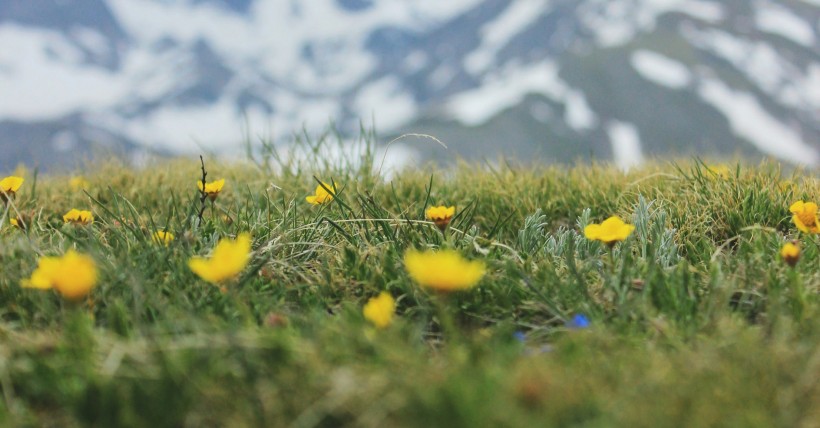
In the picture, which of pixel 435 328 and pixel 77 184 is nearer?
pixel 435 328

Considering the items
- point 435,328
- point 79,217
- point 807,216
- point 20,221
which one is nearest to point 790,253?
point 807,216

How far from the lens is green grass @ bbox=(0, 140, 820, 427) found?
1.54 m

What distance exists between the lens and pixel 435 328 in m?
2.49

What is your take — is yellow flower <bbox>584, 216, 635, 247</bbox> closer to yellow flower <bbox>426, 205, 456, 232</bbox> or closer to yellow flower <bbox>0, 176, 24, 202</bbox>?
yellow flower <bbox>426, 205, 456, 232</bbox>

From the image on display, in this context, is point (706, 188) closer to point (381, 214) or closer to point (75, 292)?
point (381, 214)

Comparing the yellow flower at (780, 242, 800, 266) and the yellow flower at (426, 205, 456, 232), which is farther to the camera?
the yellow flower at (426, 205, 456, 232)

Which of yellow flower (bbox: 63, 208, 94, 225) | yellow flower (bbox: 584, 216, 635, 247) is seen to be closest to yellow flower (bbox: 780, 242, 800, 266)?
yellow flower (bbox: 584, 216, 635, 247)

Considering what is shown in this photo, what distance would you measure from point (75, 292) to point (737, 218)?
3070mm

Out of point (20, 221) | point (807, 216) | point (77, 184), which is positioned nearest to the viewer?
point (807, 216)

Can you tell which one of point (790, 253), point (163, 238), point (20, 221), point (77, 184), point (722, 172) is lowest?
point (20, 221)

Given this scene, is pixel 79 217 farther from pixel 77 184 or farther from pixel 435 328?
pixel 77 184

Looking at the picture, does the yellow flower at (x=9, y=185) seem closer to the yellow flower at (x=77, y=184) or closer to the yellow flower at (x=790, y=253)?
the yellow flower at (x=77, y=184)

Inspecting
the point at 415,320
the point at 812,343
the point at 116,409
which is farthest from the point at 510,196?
the point at 116,409

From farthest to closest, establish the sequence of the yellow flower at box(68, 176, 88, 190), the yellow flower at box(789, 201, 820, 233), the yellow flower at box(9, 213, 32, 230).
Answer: the yellow flower at box(68, 176, 88, 190) < the yellow flower at box(9, 213, 32, 230) < the yellow flower at box(789, 201, 820, 233)
